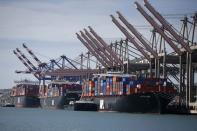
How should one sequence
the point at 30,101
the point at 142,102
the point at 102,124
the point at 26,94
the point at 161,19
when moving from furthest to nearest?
the point at 26,94 → the point at 30,101 → the point at 161,19 → the point at 142,102 → the point at 102,124

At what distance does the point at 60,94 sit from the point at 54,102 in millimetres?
6405

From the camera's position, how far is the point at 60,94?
5576 inches

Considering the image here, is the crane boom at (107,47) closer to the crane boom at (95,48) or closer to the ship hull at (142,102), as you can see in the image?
the crane boom at (95,48)

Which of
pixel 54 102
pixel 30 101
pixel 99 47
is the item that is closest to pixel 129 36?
pixel 99 47

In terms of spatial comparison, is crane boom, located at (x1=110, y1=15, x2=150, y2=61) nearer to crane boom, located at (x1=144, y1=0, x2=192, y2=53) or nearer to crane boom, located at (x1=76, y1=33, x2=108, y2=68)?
crane boom, located at (x1=144, y1=0, x2=192, y2=53)

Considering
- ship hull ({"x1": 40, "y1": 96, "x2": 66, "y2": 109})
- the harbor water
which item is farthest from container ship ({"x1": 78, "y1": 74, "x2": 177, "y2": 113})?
ship hull ({"x1": 40, "y1": 96, "x2": 66, "y2": 109})

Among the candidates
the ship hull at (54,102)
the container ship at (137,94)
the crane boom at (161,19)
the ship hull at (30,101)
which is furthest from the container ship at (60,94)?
the crane boom at (161,19)

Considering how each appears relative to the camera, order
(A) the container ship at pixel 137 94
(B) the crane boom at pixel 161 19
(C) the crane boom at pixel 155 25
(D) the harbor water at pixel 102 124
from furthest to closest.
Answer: (C) the crane boom at pixel 155 25 < (B) the crane boom at pixel 161 19 < (A) the container ship at pixel 137 94 < (D) the harbor water at pixel 102 124

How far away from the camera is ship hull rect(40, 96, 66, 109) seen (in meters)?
140

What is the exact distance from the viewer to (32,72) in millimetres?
176375

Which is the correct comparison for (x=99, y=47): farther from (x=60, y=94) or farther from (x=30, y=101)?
(x=30, y=101)

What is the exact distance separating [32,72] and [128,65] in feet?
193

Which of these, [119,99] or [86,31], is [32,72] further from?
[119,99]

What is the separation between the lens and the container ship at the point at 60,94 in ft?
454
